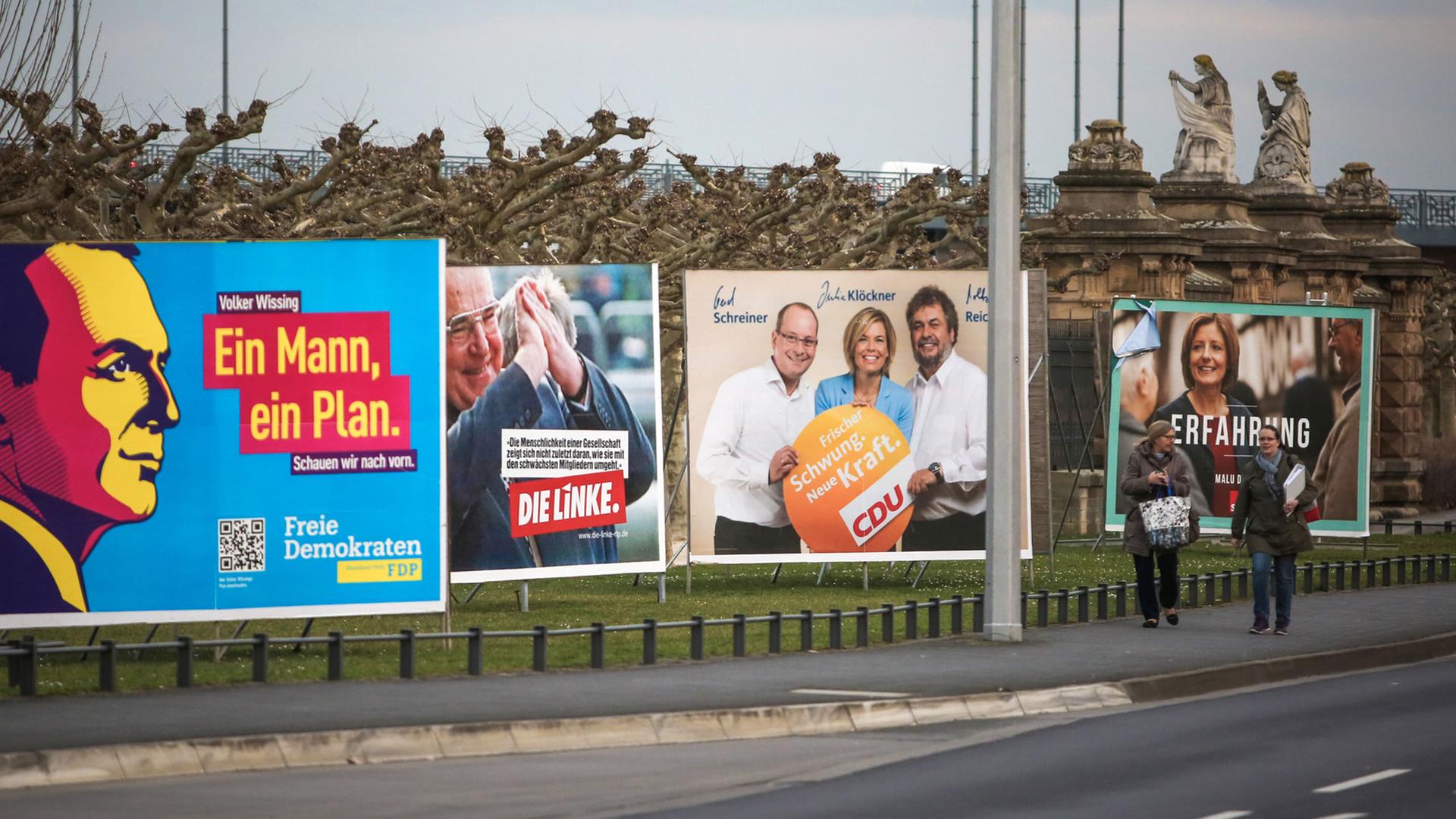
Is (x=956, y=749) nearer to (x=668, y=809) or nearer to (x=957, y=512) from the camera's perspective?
(x=668, y=809)

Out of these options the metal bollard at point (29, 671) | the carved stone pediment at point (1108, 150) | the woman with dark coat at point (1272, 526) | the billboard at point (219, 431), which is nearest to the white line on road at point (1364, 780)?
the billboard at point (219, 431)

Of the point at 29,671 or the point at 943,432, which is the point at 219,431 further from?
the point at 943,432

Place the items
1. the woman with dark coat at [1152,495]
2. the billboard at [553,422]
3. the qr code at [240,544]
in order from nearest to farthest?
1. the qr code at [240,544]
2. the billboard at [553,422]
3. the woman with dark coat at [1152,495]

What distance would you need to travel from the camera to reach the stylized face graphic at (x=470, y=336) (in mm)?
20688

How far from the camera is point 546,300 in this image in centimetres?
2125

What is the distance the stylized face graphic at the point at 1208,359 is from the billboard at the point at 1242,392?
0.03 feet

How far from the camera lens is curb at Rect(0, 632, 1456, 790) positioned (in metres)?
11.6

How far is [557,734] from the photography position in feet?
43.4

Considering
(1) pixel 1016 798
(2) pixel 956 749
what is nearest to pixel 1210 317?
(2) pixel 956 749

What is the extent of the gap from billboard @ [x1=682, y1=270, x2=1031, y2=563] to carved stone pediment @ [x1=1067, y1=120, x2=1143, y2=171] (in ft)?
62.8

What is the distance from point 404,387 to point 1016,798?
24.2 feet

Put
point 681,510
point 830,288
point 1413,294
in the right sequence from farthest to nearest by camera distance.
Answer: point 1413,294, point 681,510, point 830,288

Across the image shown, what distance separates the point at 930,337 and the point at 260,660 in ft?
35.7

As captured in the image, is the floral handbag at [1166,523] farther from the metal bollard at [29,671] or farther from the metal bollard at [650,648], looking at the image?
the metal bollard at [29,671]
